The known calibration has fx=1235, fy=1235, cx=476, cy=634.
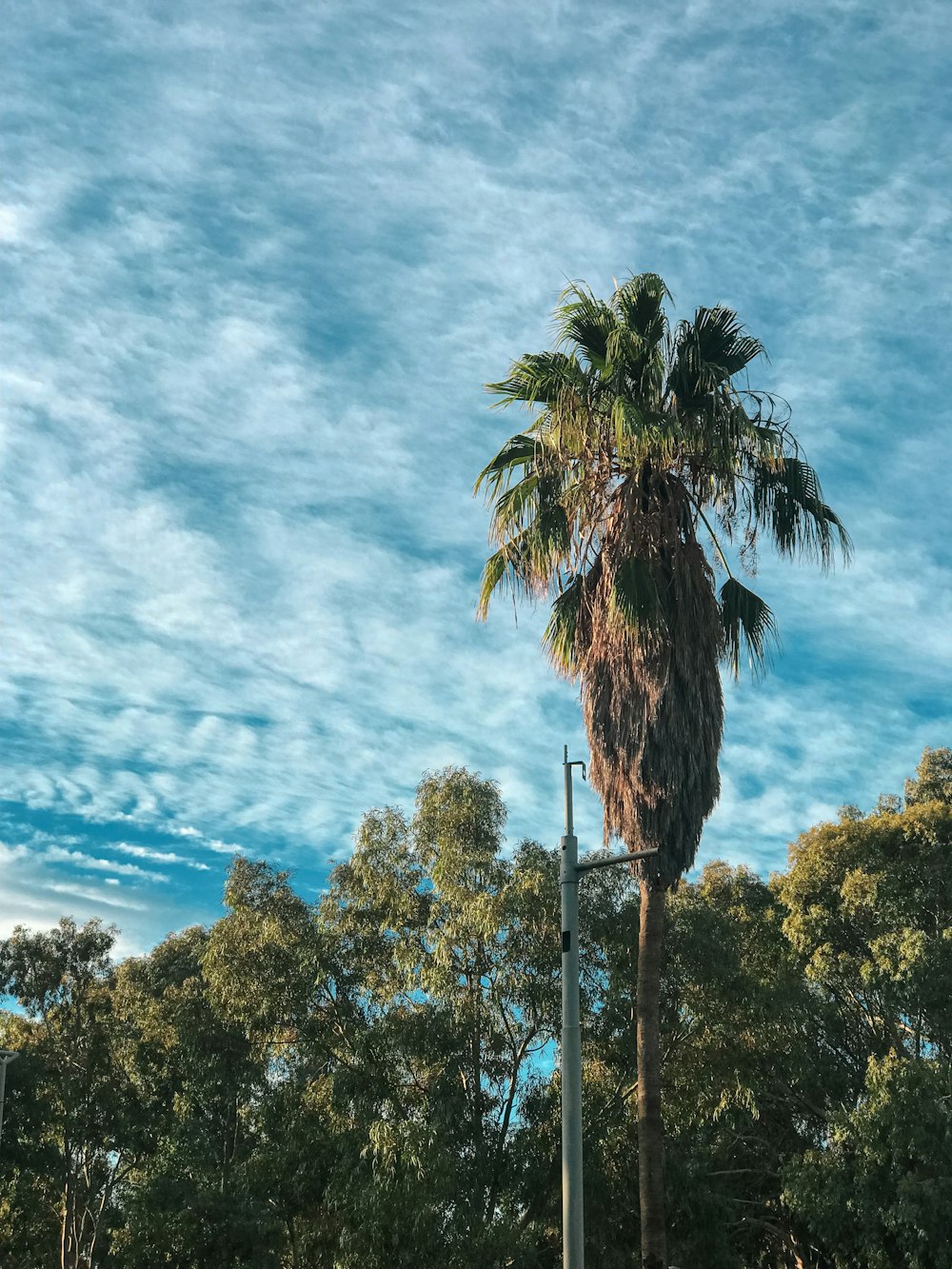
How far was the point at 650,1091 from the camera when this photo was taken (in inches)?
677

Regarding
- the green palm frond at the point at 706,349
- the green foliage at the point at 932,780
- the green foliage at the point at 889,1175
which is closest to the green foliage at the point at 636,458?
the green palm frond at the point at 706,349

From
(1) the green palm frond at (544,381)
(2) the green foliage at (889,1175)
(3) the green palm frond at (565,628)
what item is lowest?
(2) the green foliage at (889,1175)

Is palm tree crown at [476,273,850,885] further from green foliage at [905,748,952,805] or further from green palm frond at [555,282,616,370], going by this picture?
green foliage at [905,748,952,805]

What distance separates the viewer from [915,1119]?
25953 mm

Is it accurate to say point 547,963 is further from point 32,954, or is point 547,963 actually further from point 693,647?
point 32,954

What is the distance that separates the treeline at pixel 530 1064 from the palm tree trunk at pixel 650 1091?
247 inches

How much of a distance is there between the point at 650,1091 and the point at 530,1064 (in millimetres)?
8330

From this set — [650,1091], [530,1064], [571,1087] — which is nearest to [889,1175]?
[530,1064]

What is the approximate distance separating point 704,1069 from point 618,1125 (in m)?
2.07

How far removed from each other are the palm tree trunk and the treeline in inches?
247

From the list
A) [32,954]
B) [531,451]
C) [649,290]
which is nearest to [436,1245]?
[531,451]

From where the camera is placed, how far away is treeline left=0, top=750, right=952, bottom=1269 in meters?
23.9

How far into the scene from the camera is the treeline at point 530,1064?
23.9 meters

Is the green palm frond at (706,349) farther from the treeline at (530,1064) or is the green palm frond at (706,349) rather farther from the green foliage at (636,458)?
the treeline at (530,1064)
